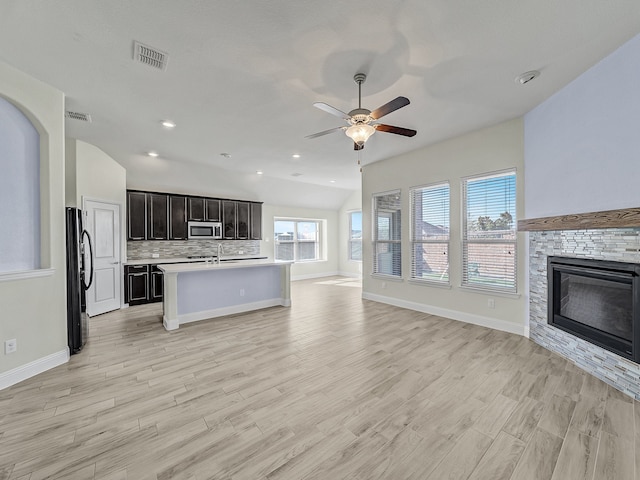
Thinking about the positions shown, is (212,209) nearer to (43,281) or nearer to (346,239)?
(43,281)

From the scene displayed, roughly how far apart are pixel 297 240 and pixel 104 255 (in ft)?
17.7

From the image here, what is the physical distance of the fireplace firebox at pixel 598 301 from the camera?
2379 millimetres

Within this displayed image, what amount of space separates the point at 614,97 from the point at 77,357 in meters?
6.10

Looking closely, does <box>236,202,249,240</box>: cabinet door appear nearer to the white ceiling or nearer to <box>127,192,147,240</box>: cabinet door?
Answer: <box>127,192,147,240</box>: cabinet door

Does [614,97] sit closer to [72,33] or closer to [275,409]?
[275,409]

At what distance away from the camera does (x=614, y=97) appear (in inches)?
98.2

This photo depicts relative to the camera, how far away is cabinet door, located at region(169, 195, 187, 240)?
639 cm

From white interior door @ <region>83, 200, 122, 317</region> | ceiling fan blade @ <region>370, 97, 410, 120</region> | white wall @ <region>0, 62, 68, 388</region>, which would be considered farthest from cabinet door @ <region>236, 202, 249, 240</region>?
ceiling fan blade @ <region>370, 97, 410, 120</region>

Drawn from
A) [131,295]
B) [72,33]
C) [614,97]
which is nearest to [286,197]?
[131,295]

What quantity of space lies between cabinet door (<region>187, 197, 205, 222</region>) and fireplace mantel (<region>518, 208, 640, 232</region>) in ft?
21.3

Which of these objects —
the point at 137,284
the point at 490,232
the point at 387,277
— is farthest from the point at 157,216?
the point at 490,232

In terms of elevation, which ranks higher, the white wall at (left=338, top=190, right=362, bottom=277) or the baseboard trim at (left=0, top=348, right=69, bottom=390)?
the white wall at (left=338, top=190, right=362, bottom=277)

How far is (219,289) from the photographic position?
4734mm

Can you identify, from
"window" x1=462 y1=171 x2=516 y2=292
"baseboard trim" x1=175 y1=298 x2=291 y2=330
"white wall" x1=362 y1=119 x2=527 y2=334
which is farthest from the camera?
"baseboard trim" x1=175 y1=298 x2=291 y2=330
